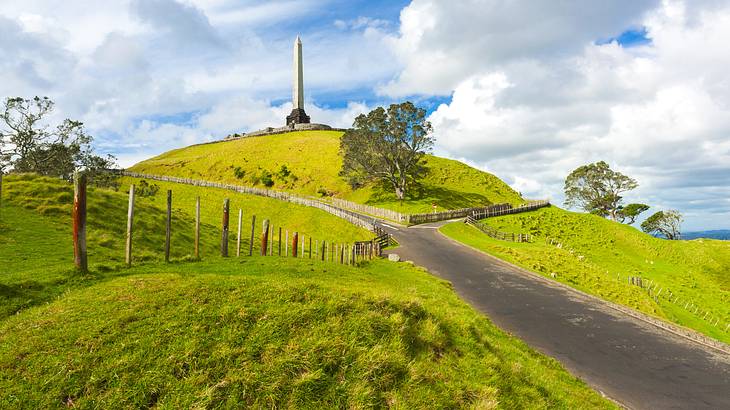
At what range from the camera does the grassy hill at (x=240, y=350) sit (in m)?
6.61

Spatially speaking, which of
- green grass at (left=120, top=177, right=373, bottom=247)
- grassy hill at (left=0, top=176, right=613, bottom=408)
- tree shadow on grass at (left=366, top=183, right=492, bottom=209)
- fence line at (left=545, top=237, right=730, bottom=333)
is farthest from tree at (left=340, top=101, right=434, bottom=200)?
grassy hill at (left=0, top=176, right=613, bottom=408)

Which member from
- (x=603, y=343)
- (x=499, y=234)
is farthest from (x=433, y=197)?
(x=603, y=343)

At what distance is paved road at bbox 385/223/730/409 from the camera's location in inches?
509

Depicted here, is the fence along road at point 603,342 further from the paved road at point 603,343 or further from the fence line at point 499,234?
the fence line at point 499,234

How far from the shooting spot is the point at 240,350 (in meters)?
7.48

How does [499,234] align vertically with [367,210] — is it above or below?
below

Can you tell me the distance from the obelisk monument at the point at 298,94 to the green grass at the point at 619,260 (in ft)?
249

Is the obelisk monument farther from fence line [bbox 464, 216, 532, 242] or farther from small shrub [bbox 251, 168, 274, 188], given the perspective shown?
fence line [bbox 464, 216, 532, 242]

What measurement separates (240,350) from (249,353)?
192 millimetres

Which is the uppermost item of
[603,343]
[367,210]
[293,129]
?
[293,129]

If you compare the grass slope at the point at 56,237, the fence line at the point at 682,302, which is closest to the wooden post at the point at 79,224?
the grass slope at the point at 56,237

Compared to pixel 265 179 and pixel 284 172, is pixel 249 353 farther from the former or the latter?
pixel 284 172

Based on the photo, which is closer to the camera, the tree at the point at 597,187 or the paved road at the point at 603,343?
the paved road at the point at 603,343

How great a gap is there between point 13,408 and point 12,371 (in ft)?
3.22
